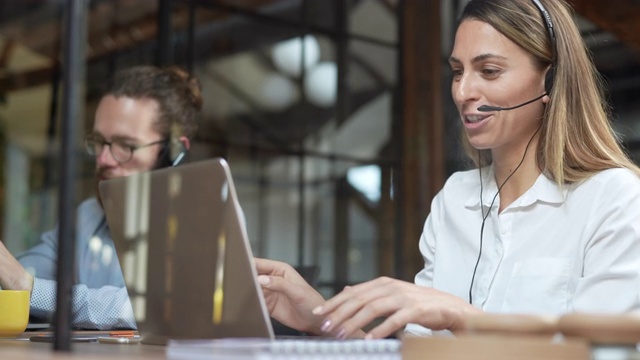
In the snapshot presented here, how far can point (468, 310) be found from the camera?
1116mm

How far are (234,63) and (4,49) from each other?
1.73 metres

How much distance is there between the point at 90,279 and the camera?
2303 mm

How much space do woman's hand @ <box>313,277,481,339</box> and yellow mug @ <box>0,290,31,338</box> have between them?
610 millimetres

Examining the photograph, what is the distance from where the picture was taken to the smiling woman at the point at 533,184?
1.50 meters

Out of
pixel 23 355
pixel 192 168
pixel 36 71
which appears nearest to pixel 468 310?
pixel 192 168

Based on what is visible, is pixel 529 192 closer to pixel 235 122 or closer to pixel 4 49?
pixel 235 122

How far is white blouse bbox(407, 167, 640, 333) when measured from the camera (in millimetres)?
1458

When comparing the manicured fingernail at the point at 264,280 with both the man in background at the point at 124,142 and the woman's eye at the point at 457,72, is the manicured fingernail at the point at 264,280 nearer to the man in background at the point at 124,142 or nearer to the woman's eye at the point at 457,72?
the woman's eye at the point at 457,72

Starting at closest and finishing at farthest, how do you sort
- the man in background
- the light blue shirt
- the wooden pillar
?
the light blue shirt, the man in background, the wooden pillar

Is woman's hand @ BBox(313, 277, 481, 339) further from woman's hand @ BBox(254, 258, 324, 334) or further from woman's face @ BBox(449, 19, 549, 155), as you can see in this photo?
woman's face @ BBox(449, 19, 549, 155)

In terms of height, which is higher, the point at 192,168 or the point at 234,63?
the point at 234,63

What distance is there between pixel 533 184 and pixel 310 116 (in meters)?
4.38

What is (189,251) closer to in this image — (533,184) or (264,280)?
(264,280)

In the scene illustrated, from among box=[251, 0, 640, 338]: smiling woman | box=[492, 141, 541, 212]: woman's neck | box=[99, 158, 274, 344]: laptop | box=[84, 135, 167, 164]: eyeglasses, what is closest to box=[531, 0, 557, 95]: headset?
box=[251, 0, 640, 338]: smiling woman
